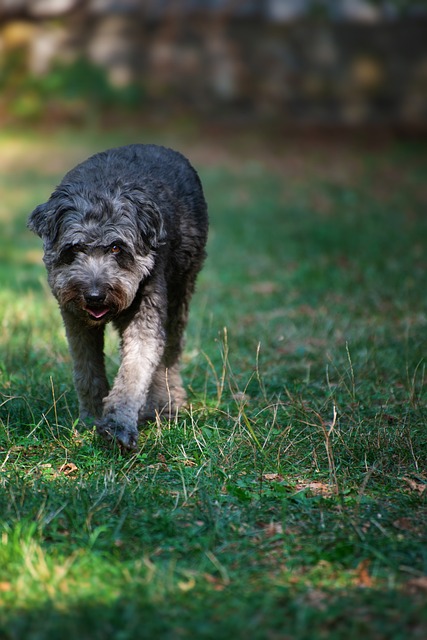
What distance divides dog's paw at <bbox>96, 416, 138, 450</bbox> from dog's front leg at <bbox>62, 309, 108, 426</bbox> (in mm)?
615

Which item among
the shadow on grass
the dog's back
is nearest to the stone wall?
the dog's back

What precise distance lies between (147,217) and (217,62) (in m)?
17.3

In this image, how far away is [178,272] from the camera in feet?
21.3

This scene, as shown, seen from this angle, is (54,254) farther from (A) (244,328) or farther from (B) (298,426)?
(A) (244,328)

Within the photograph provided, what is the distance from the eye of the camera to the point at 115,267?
559 cm

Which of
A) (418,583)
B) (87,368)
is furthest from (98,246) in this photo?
(418,583)

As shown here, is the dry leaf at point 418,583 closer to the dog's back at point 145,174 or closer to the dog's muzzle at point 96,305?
the dog's muzzle at point 96,305

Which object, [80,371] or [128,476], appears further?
[80,371]

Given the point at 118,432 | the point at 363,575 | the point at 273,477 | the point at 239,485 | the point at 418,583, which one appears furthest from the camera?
the point at 118,432

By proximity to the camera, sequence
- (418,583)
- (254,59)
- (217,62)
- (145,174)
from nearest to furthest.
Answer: (418,583), (145,174), (254,59), (217,62)

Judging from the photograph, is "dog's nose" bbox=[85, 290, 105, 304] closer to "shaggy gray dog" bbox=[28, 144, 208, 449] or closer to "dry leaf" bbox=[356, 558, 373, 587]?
"shaggy gray dog" bbox=[28, 144, 208, 449]

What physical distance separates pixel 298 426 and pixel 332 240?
708cm

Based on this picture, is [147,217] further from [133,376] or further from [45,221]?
[133,376]

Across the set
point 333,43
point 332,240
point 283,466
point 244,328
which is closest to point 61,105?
point 333,43
